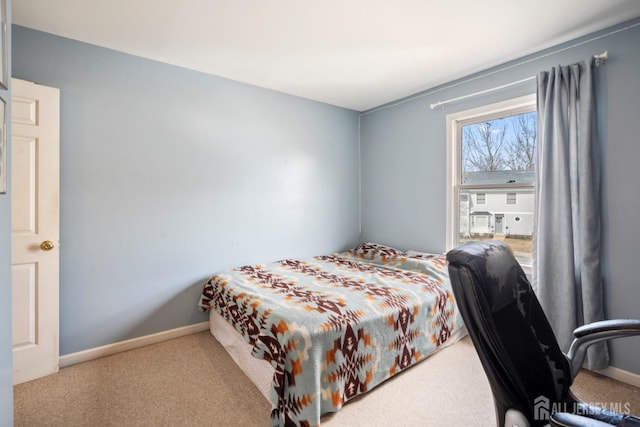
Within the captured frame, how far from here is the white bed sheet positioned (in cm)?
184

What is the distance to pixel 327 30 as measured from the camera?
6.93 feet

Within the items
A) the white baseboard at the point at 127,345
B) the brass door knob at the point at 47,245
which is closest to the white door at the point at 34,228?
the brass door knob at the point at 47,245

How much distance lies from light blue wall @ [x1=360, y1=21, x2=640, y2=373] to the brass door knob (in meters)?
3.17

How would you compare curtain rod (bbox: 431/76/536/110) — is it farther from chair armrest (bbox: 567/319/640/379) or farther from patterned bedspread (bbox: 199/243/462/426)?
chair armrest (bbox: 567/319/640/379)

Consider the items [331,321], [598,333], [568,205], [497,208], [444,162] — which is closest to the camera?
[598,333]

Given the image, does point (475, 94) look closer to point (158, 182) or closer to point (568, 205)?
point (568, 205)

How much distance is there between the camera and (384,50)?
2379 millimetres

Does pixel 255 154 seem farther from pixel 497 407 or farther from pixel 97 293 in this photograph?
pixel 497 407

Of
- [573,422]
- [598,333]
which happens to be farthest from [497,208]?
[573,422]

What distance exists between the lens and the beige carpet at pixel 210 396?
166 cm

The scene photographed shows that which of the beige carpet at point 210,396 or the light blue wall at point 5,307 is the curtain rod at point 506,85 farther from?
the light blue wall at point 5,307

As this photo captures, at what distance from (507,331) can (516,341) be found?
55 millimetres

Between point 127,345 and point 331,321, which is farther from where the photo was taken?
point 127,345

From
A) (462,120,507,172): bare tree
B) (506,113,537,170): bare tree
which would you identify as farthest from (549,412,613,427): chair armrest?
(462,120,507,172): bare tree
